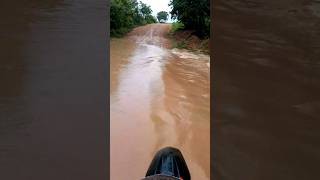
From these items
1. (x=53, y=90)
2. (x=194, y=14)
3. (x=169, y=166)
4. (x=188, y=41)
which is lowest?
(x=169, y=166)

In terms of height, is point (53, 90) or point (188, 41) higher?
point (188, 41)

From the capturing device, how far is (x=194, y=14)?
316 inches

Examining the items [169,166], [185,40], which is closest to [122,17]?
[185,40]

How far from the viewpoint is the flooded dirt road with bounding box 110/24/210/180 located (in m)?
2.21

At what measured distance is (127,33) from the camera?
383 inches

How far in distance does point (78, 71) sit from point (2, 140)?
14.7 inches
